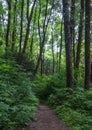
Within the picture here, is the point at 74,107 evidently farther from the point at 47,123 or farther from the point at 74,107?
the point at 47,123

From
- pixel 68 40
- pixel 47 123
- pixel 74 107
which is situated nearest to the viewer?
pixel 47 123

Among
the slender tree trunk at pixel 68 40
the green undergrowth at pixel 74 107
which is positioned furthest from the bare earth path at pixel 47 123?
the slender tree trunk at pixel 68 40

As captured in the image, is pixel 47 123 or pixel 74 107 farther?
pixel 74 107

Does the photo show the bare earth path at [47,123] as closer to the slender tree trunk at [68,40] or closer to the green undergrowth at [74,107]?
the green undergrowth at [74,107]

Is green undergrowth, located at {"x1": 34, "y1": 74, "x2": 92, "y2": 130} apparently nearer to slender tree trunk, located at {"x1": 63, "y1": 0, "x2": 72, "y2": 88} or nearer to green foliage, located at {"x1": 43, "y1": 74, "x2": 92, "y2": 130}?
green foliage, located at {"x1": 43, "y1": 74, "x2": 92, "y2": 130}

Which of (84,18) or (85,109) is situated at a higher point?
(84,18)

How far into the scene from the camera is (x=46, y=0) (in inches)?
1177

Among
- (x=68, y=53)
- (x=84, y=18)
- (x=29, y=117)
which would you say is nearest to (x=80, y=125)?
(x=29, y=117)

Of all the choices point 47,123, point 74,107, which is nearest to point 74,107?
Result: point 74,107

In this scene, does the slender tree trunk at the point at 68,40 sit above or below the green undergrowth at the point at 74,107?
above

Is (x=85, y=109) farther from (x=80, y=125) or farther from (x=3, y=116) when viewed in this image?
(x=3, y=116)

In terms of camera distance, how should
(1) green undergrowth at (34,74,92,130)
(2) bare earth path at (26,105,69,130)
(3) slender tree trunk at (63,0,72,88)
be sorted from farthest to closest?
(3) slender tree trunk at (63,0,72,88), (1) green undergrowth at (34,74,92,130), (2) bare earth path at (26,105,69,130)

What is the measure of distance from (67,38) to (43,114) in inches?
199

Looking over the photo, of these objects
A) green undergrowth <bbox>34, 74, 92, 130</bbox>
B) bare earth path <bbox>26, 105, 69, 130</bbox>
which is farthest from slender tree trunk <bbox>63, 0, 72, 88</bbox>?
bare earth path <bbox>26, 105, 69, 130</bbox>
